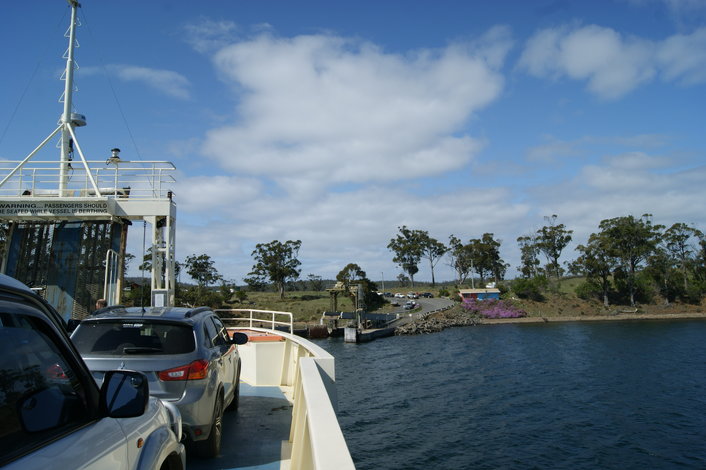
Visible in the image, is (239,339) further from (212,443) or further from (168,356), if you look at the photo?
(168,356)

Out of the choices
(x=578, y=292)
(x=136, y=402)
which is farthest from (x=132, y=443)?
(x=578, y=292)

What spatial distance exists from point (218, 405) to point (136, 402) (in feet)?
11.1

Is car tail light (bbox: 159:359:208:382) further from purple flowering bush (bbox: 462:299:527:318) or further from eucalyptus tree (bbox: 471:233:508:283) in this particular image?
eucalyptus tree (bbox: 471:233:508:283)

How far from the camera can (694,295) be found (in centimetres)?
7581

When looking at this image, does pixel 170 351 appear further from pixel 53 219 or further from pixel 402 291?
pixel 402 291

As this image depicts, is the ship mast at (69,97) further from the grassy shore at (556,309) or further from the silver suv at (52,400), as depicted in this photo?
the grassy shore at (556,309)

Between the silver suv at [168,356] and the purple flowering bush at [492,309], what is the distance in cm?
7162

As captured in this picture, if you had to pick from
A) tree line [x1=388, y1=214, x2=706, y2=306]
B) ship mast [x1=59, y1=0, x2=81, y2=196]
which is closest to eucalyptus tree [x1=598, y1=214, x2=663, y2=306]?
tree line [x1=388, y1=214, x2=706, y2=306]

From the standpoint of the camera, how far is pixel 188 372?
4.64 metres

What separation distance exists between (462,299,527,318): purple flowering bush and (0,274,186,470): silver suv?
244ft

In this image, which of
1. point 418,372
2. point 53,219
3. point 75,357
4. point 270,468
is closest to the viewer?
point 75,357

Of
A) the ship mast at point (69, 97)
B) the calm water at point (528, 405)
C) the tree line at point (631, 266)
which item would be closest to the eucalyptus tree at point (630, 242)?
the tree line at point (631, 266)

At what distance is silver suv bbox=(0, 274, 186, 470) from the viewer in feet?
5.57

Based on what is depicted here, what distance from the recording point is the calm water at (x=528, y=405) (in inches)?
674
